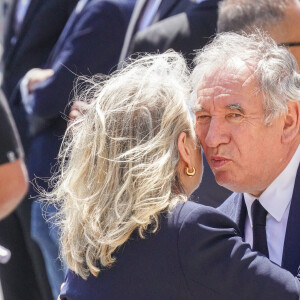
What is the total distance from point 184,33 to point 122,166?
1.62 meters

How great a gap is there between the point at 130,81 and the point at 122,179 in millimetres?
316

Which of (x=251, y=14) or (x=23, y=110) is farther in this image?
(x=23, y=110)

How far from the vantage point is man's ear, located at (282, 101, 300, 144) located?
2.54 metres

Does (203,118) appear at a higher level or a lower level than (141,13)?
higher

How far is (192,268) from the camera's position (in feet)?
6.75

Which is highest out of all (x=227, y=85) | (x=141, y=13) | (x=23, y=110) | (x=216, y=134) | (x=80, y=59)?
(x=227, y=85)

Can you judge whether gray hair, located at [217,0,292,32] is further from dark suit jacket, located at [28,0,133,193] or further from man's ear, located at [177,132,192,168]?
man's ear, located at [177,132,192,168]

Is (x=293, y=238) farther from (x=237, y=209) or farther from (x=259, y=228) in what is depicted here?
(x=237, y=209)

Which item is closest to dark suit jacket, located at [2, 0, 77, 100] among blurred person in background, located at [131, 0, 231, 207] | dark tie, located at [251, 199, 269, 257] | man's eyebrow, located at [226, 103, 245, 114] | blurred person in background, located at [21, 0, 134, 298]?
blurred person in background, located at [21, 0, 134, 298]

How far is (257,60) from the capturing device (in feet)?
8.40

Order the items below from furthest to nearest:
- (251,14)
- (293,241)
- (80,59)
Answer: (80,59) → (251,14) → (293,241)

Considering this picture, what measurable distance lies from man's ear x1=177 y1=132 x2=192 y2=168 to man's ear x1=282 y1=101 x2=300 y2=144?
0.45 metres

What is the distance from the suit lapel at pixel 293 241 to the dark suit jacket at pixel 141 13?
1681mm

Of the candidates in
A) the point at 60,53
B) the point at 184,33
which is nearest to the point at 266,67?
the point at 184,33
